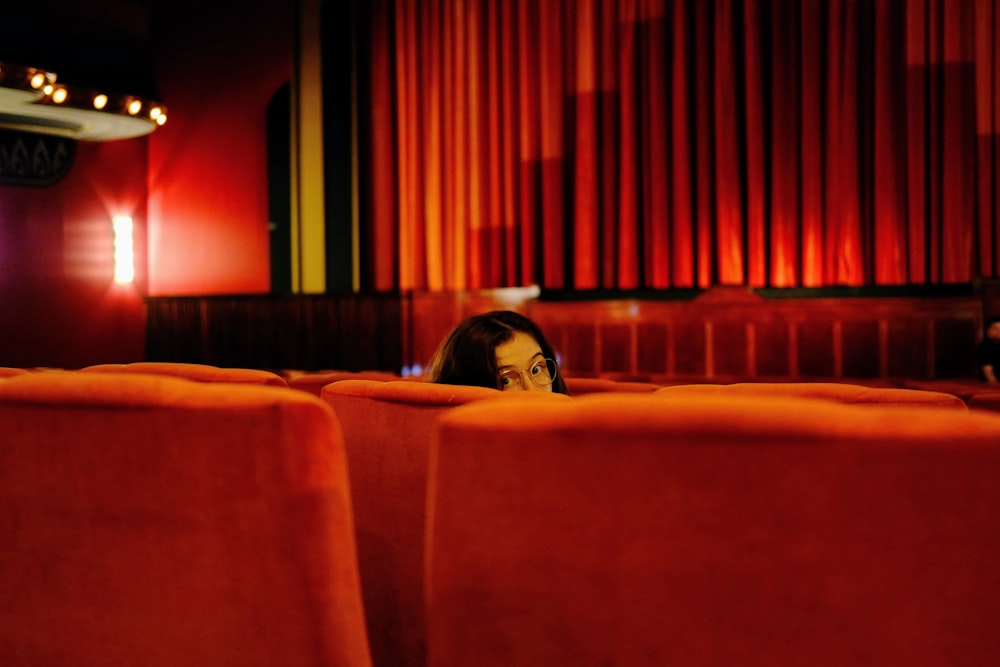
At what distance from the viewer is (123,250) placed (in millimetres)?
6137

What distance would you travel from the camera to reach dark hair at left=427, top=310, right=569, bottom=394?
1533mm

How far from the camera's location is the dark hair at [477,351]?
5.03 ft

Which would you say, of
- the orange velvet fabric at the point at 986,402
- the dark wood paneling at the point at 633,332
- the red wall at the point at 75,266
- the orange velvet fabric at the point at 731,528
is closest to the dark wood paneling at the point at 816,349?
the dark wood paneling at the point at 633,332

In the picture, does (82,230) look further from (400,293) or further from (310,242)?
(400,293)

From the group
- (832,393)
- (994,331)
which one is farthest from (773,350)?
(832,393)

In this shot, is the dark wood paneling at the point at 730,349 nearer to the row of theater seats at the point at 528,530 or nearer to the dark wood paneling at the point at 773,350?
the dark wood paneling at the point at 773,350

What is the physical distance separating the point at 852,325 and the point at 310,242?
3.55 m

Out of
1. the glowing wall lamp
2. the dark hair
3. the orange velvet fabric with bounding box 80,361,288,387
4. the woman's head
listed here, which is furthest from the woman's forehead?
the glowing wall lamp

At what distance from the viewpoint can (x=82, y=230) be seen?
590 cm

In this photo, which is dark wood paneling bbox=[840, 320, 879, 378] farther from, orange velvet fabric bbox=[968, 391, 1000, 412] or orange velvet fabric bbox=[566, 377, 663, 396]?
orange velvet fabric bbox=[968, 391, 1000, 412]

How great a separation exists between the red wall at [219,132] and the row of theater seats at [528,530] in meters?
5.47

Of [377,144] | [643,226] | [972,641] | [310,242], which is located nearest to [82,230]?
[310,242]

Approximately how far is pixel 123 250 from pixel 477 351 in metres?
5.34

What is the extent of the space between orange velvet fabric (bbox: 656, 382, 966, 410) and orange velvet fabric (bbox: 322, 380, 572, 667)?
0.23 metres
